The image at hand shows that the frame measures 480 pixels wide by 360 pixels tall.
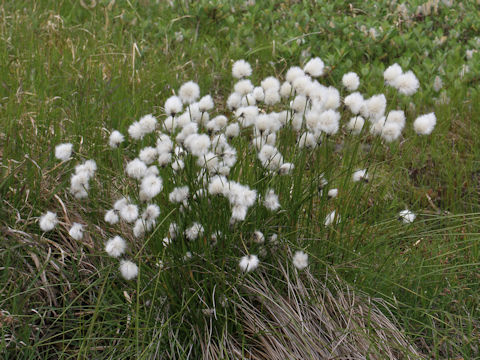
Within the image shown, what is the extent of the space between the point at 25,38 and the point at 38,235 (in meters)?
2.39

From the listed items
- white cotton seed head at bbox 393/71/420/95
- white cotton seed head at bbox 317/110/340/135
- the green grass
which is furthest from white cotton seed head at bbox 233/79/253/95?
white cotton seed head at bbox 393/71/420/95

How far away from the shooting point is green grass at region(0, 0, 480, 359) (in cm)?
232

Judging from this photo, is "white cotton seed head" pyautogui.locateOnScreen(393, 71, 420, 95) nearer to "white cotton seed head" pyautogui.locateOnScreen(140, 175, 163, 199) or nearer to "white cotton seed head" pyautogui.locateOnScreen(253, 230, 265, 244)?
"white cotton seed head" pyautogui.locateOnScreen(253, 230, 265, 244)

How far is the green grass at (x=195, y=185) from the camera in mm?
2324

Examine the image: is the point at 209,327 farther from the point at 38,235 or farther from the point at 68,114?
the point at 68,114

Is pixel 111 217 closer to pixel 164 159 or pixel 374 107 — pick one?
pixel 164 159

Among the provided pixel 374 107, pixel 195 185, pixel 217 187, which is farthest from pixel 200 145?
pixel 374 107

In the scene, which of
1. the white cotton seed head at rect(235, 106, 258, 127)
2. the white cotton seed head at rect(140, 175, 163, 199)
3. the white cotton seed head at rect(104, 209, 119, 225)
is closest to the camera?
the white cotton seed head at rect(140, 175, 163, 199)

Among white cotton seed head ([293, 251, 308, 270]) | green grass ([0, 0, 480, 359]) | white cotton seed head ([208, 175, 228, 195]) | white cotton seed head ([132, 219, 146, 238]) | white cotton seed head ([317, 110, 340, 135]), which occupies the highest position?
white cotton seed head ([317, 110, 340, 135])

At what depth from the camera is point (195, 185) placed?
229cm

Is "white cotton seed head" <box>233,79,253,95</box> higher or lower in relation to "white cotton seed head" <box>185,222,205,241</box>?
higher

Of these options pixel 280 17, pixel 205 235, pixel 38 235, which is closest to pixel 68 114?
pixel 38 235

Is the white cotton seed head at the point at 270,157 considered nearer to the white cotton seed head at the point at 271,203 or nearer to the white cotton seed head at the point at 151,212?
the white cotton seed head at the point at 271,203

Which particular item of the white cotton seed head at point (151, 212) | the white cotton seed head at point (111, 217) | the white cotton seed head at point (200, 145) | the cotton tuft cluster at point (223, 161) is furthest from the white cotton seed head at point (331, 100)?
the white cotton seed head at point (111, 217)
